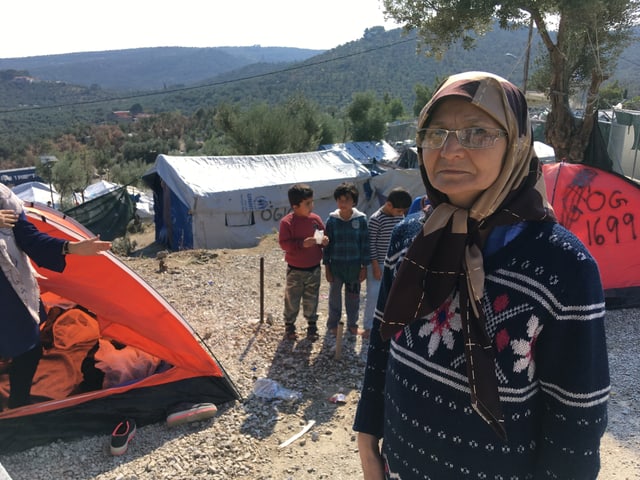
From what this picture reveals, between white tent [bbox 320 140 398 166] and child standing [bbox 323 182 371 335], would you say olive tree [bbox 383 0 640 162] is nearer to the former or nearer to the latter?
child standing [bbox 323 182 371 335]

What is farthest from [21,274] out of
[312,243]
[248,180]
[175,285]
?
[248,180]

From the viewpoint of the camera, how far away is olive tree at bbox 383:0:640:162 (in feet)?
30.7

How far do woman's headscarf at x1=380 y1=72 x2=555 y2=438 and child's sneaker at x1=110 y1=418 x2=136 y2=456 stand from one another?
271 centimetres

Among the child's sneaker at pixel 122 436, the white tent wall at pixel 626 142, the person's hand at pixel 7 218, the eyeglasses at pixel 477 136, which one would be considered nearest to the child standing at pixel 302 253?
the child's sneaker at pixel 122 436

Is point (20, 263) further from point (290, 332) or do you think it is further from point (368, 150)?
point (368, 150)

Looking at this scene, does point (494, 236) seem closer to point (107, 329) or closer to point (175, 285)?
point (107, 329)

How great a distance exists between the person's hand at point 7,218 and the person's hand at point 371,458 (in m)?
2.44

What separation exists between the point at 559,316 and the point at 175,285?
5.95 m

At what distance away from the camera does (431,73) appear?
82.2 m

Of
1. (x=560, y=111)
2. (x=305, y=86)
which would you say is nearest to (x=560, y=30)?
(x=560, y=111)

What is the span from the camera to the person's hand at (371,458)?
1.53 meters

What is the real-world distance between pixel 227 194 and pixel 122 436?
8.38 meters

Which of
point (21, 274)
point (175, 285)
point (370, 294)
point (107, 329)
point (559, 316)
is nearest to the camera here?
point (559, 316)

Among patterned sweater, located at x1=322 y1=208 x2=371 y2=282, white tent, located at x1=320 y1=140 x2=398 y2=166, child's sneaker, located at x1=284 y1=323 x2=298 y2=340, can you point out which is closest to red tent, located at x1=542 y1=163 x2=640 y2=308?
patterned sweater, located at x1=322 y1=208 x2=371 y2=282
